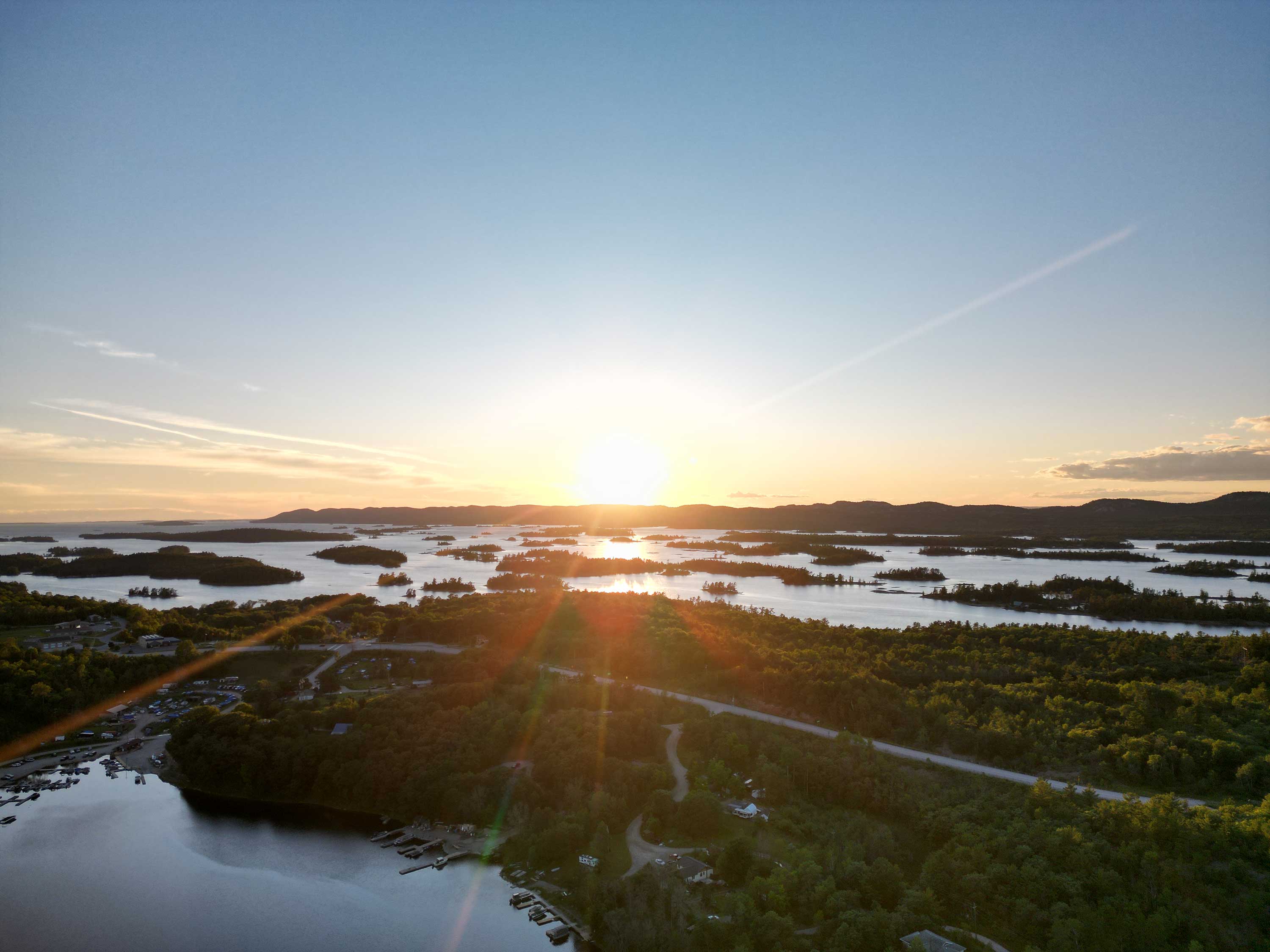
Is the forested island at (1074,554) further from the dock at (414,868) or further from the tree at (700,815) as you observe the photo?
the dock at (414,868)

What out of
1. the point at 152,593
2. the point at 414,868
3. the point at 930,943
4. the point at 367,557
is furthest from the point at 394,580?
the point at 930,943

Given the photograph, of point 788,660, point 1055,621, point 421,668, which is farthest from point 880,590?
point 421,668

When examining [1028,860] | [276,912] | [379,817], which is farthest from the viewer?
[379,817]

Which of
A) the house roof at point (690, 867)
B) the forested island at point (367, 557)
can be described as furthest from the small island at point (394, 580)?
the house roof at point (690, 867)

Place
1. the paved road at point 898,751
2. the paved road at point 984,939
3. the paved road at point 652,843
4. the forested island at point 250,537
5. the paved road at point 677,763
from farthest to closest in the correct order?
1. the forested island at point 250,537
2. the paved road at point 677,763
3. the paved road at point 898,751
4. the paved road at point 652,843
5. the paved road at point 984,939

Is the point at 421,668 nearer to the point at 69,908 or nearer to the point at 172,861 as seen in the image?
the point at 172,861

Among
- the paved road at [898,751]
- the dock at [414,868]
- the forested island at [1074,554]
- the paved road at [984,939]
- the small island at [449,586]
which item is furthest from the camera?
the forested island at [1074,554]
